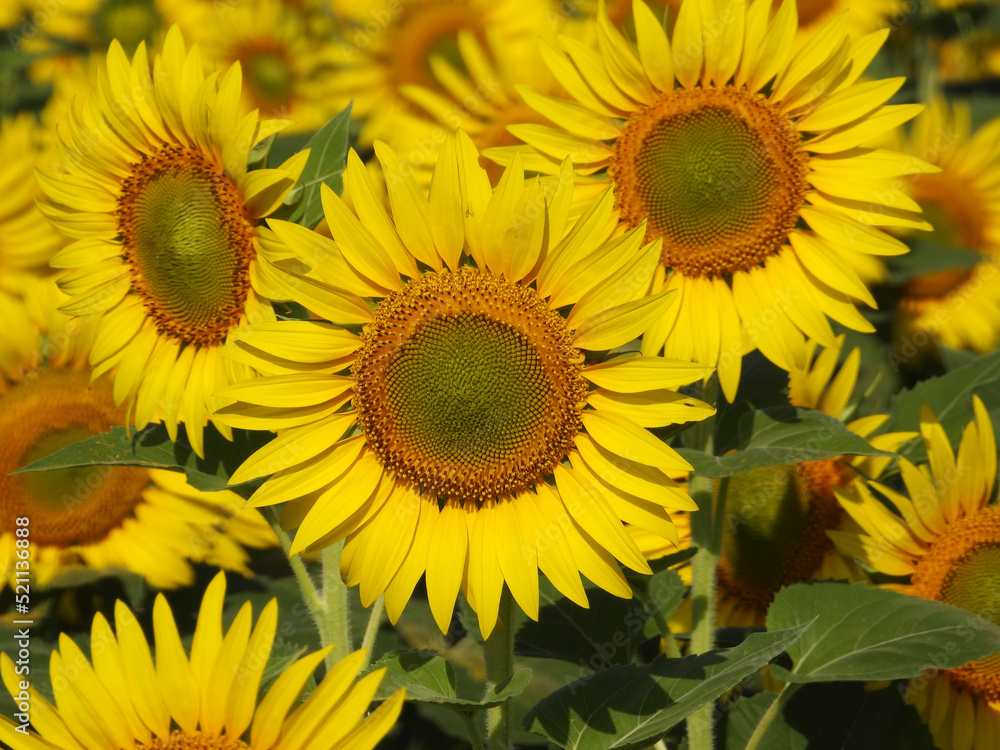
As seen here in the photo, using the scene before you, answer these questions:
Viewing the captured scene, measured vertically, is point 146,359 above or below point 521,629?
above

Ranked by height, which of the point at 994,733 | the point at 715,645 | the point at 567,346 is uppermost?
the point at 567,346

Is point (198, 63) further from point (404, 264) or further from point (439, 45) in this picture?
point (439, 45)

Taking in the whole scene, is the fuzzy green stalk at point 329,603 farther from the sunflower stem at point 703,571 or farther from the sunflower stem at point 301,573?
the sunflower stem at point 703,571

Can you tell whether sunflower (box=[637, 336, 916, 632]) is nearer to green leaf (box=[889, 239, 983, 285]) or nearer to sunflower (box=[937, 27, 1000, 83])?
green leaf (box=[889, 239, 983, 285])

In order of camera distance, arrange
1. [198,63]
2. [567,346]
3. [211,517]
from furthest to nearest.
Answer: [211,517] → [198,63] → [567,346]

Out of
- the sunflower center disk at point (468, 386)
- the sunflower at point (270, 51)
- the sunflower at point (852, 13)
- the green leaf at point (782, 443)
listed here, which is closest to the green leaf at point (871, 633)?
the green leaf at point (782, 443)

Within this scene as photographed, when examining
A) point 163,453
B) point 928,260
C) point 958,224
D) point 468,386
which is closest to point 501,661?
point 468,386

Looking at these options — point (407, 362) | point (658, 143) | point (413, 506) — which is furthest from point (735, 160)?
point (413, 506)
